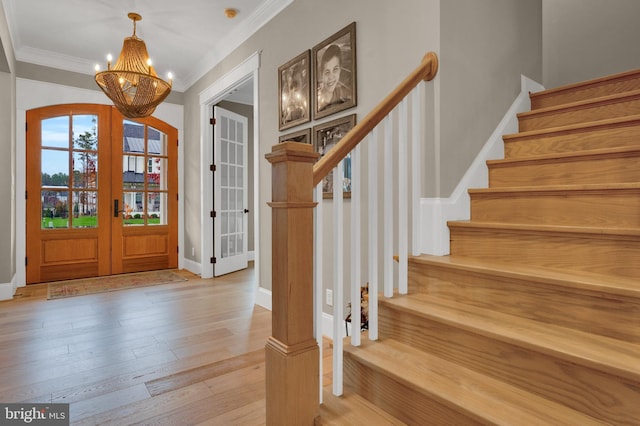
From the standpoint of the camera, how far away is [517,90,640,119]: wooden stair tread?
2.00 metres

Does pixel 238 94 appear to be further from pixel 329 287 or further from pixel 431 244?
pixel 431 244

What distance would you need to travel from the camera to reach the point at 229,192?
5.29m

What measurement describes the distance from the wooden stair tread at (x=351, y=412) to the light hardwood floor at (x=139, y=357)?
522 millimetres

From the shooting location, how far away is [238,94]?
230 inches

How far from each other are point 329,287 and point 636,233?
1838 millimetres

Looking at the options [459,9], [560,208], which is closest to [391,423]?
[560,208]

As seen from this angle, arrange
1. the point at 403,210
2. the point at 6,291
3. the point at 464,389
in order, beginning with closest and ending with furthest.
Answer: the point at 464,389 → the point at 403,210 → the point at 6,291

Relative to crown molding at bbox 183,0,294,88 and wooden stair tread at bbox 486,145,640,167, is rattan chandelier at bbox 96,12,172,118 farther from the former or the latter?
wooden stair tread at bbox 486,145,640,167

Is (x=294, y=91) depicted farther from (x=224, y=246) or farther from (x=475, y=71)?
(x=224, y=246)

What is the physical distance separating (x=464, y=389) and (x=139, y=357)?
2055 millimetres

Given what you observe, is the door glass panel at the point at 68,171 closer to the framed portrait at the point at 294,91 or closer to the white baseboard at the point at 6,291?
the white baseboard at the point at 6,291

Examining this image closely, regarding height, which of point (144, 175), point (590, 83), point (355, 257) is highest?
point (590, 83)

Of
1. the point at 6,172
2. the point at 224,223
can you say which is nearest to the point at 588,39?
the point at 224,223

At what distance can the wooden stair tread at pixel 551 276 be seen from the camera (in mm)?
1188
